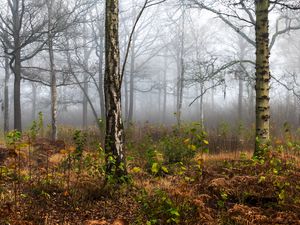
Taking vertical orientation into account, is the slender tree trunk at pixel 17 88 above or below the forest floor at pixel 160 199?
above

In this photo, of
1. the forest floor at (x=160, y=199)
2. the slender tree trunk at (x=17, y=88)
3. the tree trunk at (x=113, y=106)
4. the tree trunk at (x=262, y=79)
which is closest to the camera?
the forest floor at (x=160, y=199)

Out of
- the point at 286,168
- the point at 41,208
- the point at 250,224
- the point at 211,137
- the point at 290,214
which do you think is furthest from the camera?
the point at 211,137

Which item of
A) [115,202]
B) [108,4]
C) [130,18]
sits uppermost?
[130,18]

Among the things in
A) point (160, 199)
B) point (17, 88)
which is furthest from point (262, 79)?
point (17, 88)

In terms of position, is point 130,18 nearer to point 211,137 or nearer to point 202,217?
point 211,137

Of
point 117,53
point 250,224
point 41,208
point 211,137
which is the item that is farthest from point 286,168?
point 211,137

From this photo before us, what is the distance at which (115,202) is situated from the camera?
4750 millimetres

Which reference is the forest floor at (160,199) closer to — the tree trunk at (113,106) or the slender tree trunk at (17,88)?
the tree trunk at (113,106)

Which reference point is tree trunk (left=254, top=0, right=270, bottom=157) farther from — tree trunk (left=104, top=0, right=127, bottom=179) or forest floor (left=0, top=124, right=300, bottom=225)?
tree trunk (left=104, top=0, right=127, bottom=179)

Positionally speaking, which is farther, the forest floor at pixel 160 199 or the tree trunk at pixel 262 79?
the tree trunk at pixel 262 79

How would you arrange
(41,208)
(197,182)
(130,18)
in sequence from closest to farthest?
(41,208)
(197,182)
(130,18)

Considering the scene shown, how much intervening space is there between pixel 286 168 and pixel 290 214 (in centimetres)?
249

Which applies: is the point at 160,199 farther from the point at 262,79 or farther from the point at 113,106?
the point at 262,79

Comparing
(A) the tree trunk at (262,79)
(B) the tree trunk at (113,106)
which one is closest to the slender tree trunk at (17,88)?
(B) the tree trunk at (113,106)
